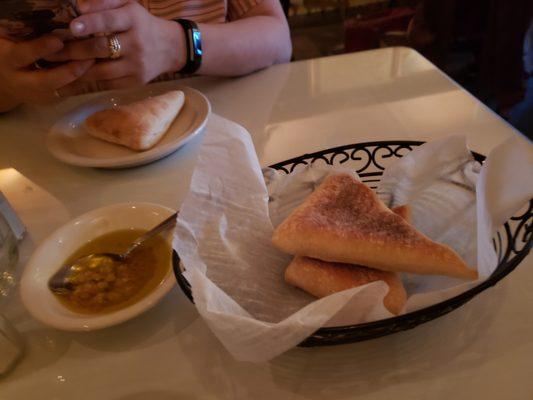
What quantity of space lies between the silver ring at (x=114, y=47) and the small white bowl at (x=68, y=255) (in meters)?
0.37

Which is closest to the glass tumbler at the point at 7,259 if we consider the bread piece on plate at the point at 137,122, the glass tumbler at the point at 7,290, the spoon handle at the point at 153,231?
the glass tumbler at the point at 7,290

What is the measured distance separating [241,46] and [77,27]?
0.36m

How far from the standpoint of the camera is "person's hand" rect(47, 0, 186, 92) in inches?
28.3

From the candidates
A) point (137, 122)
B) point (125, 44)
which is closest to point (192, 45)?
point (125, 44)

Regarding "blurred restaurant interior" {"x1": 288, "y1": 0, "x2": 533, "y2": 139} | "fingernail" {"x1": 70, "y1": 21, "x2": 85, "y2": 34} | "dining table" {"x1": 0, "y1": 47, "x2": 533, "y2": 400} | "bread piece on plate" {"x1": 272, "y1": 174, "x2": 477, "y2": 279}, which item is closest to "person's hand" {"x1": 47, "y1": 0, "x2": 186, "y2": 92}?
"fingernail" {"x1": 70, "y1": 21, "x2": 85, "y2": 34}

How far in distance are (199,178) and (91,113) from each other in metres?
0.49

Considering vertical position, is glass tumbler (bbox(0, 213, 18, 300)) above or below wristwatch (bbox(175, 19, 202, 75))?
below

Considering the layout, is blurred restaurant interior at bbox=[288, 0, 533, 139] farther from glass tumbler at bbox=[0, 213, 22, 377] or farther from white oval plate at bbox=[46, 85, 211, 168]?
glass tumbler at bbox=[0, 213, 22, 377]

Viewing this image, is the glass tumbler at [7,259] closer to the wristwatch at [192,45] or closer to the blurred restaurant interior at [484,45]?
the wristwatch at [192,45]

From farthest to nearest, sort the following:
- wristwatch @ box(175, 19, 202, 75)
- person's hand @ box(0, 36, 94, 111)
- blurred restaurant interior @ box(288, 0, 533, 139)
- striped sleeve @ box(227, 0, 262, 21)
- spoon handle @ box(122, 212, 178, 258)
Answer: blurred restaurant interior @ box(288, 0, 533, 139)
striped sleeve @ box(227, 0, 262, 21)
wristwatch @ box(175, 19, 202, 75)
person's hand @ box(0, 36, 94, 111)
spoon handle @ box(122, 212, 178, 258)

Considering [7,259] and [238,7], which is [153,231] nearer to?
[7,259]

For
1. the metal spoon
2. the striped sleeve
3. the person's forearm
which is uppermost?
the striped sleeve

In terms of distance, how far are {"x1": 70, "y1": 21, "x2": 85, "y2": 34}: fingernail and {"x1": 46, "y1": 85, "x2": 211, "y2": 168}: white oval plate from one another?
0.62 feet

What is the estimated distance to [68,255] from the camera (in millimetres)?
490
